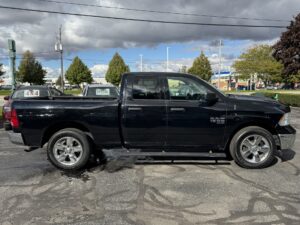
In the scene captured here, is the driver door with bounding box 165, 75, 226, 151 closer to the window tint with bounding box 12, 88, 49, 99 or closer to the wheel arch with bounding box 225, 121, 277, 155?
the wheel arch with bounding box 225, 121, 277, 155

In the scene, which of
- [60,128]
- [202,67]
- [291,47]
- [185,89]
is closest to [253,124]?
[185,89]

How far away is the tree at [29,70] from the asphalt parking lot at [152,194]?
2275 inches

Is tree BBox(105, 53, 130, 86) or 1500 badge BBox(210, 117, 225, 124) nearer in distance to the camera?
1500 badge BBox(210, 117, 225, 124)

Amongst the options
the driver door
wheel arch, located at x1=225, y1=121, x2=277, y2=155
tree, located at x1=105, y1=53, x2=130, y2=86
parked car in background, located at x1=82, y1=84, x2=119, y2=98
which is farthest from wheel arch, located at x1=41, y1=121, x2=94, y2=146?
tree, located at x1=105, y1=53, x2=130, y2=86

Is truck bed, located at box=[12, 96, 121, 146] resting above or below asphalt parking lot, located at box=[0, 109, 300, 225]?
above

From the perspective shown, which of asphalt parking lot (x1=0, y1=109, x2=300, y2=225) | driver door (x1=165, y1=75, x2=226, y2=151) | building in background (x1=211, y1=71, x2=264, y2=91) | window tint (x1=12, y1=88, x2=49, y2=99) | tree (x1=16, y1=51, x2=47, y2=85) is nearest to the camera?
asphalt parking lot (x1=0, y1=109, x2=300, y2=225)

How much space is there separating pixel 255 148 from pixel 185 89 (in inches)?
68.1

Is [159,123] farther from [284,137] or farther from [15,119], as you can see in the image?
[15,119]

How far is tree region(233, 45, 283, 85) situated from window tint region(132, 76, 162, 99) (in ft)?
200

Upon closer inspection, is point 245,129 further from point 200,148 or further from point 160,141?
point 160,141

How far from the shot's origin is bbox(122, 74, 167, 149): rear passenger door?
6.43 meters

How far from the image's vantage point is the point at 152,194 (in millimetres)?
5125

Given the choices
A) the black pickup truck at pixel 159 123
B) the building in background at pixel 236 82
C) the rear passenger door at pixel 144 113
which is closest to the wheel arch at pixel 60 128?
the black pickup truck at pixel 159 123

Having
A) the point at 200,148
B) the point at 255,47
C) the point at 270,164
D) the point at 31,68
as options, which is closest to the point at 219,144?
the point at 200,148
